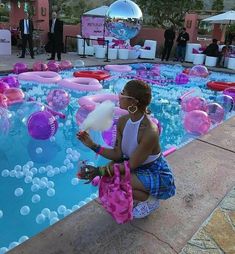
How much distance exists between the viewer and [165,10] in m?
22.7

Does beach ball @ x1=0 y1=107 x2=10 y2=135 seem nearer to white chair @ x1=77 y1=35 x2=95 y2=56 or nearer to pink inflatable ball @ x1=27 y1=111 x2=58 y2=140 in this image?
pink inflatable ball @ x1=27 y1=111 x2=58 y2=140

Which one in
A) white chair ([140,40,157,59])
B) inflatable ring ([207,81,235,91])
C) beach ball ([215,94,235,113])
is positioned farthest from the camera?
white chair ([140,40,157,59])

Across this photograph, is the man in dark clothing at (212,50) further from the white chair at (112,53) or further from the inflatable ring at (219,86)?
the inflatable ring at (219,86)

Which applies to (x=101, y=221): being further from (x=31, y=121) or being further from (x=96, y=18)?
(x=96, y=18)

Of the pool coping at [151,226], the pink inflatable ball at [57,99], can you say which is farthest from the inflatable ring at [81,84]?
the pool coping at [151,226]

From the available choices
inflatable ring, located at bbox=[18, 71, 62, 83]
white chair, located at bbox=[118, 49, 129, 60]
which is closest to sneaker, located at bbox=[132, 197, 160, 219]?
inflatable ring, located at bbox=[18, 71, 62, 83]

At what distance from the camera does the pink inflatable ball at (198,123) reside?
5255 mm

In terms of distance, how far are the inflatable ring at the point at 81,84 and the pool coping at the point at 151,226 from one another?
455 centimetres

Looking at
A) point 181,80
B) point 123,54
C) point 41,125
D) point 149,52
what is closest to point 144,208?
point 41,125

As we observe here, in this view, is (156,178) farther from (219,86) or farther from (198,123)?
(219,86)

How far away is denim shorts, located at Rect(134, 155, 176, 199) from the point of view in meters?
2.42

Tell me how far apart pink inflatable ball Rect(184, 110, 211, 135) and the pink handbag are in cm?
320

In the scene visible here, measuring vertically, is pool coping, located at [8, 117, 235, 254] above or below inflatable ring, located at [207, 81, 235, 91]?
above

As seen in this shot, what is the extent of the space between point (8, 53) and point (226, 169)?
435 inches
